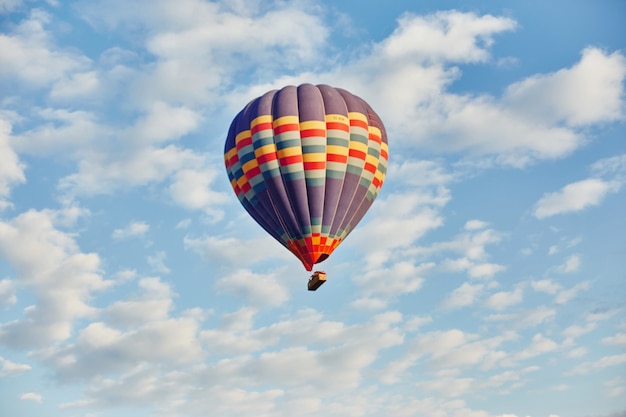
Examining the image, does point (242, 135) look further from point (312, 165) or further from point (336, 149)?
point (336, 149)

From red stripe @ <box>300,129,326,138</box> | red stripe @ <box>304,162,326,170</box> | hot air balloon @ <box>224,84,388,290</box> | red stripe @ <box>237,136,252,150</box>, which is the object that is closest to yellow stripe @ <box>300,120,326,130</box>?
hot air balloon @ <box>224,84,388,290</box>

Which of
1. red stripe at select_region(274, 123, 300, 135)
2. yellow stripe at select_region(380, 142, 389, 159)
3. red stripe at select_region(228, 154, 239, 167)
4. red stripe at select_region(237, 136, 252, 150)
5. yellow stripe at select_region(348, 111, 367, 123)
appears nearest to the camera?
red stripe at select_region(274, 123, 300, 135)

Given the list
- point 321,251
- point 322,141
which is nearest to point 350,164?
point 322,141

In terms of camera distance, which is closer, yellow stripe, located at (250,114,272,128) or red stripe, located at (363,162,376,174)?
yellow stripe, located at (250,114,272,128)

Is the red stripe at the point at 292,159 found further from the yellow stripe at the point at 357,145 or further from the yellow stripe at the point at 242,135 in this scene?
the yellow stripe at the point at 357,145

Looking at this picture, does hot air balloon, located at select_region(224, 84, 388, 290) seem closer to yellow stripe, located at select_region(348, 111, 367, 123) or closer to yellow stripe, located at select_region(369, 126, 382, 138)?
yellow stripe, located at select_region(348, 111, 367, 123)

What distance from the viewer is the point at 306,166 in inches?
2242

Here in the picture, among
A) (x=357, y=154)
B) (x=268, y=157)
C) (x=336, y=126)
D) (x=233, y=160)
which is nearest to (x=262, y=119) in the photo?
(x=268, y=157)

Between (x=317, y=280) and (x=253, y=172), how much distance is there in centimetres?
820

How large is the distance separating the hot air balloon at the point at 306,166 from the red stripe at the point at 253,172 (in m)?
0.06

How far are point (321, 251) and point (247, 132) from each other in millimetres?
9052

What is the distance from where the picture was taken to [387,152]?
202ft

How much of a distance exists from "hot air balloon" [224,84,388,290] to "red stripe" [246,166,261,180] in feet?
0.21

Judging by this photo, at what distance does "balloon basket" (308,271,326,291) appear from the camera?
55.4 m
